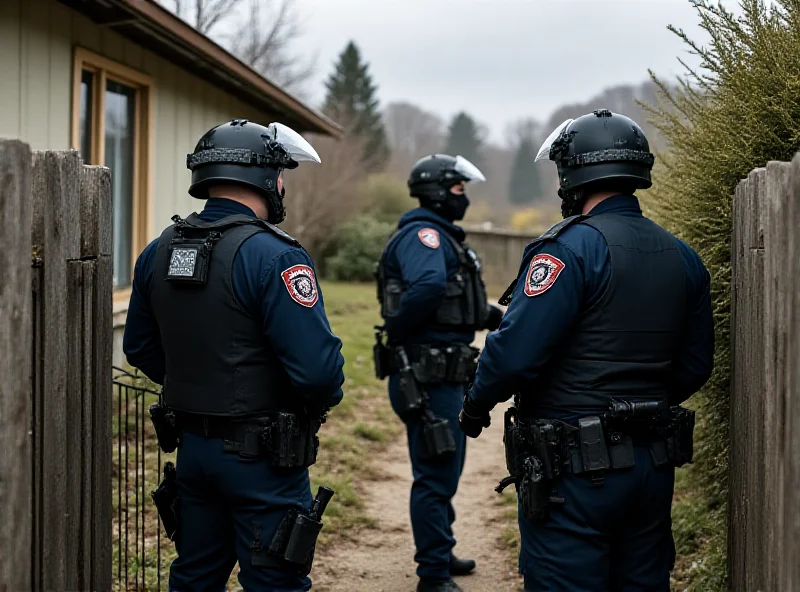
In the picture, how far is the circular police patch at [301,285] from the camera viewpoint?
333 centimetres

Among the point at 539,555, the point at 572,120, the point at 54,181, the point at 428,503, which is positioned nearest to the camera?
the point at 54,181

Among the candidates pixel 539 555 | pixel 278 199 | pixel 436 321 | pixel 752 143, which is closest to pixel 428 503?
pixel 436 321

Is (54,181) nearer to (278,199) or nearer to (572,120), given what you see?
(278,199)

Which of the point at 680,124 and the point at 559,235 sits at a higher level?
the point at 680,124

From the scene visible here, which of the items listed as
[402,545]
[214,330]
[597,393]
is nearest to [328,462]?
[402,545]

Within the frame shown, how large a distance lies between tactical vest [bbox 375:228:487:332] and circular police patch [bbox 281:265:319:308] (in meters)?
1.98

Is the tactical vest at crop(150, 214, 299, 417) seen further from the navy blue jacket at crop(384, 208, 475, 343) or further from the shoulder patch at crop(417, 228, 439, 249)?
the shoulder patch at crop(417, 228, 439, 249)

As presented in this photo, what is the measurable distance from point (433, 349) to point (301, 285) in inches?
79.1

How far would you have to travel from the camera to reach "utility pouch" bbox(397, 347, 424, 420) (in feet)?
17.0

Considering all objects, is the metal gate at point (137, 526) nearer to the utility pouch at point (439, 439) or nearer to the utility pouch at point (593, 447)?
Answer: the utility pouch at point (439, 439)

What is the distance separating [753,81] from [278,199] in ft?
7.03

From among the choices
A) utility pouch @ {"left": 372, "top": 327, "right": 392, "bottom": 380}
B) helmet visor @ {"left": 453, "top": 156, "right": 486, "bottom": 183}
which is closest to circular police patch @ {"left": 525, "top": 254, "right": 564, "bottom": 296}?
utility pouch @ {"left": 372, "top": 327, "right": 392, "bottom": 380}

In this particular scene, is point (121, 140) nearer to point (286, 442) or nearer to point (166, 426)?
point (166, 426)

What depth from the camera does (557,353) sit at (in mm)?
3316
